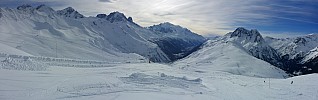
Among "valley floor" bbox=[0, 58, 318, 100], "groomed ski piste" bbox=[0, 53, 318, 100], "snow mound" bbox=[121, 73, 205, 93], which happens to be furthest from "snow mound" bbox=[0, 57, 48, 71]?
"snow mound" bbox=[121, 73, 205, 93]

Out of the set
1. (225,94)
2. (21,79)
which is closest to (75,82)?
(21,79)

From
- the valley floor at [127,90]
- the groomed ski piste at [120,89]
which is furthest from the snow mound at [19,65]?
the valley floor at [127,90]

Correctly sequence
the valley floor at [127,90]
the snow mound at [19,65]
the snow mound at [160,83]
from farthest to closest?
the snow mound at [19,65]
the snow mound at [160,83]
the valley floor at [127,90]

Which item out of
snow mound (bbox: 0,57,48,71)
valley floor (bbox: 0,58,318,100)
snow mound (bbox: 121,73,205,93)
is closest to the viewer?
valley floor (bbox: 0,58,318,100)

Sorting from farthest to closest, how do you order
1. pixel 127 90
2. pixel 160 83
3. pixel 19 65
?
1. pixel 19 65
2. pixel 160 83
3. pixel 127 90

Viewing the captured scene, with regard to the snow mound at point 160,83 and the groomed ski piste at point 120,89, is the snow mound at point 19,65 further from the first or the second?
the snow mound at point 160,83

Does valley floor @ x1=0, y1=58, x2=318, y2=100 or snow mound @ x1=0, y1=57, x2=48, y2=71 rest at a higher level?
snow mound @ x1=0, y1=57, x2=48, y2=71

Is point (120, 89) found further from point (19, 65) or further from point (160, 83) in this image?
point (19, 65)

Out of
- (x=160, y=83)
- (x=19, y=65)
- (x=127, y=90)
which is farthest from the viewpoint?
(x=19, y=65)

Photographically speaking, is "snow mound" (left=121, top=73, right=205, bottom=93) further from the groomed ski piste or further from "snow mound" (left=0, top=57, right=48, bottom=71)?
"snow mound" (left=0, top=57, right=48, bottom=71)

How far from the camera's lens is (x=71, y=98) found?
2731cm

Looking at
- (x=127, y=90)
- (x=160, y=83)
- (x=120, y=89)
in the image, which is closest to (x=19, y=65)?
(x=120, y=89)

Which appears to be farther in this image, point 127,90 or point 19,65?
point 19,65

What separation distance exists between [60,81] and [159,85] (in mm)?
10916
